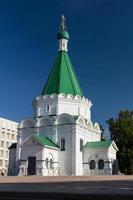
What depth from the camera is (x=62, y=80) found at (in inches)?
1682

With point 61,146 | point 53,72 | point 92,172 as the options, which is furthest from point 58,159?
point 53,72

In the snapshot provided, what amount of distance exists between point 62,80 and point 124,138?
11804 millimetres

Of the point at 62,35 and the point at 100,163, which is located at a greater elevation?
the point at 62,35

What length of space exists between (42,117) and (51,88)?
4502mm

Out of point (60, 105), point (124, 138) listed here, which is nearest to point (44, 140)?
point (60, 105)

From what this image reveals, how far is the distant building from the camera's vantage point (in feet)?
211

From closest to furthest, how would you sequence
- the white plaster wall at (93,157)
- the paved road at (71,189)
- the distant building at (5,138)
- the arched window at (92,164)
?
the paved road at (71,189) → the white plaster wall at (93,157) → the arched window at (92,164) → the distant building at (5,138)

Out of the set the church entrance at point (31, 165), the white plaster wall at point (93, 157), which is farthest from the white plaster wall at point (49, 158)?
the white plaster wall at point (93, 157)

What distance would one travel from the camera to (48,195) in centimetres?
805

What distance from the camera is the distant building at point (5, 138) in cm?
6438

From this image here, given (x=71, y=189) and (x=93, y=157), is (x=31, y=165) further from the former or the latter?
(x=71, y=189)

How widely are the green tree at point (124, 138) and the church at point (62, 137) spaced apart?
1.77 m

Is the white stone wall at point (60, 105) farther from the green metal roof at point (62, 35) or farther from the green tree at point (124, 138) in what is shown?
the green metal roof at point (62, 35)

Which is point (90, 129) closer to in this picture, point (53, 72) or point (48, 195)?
point (53, 72)
